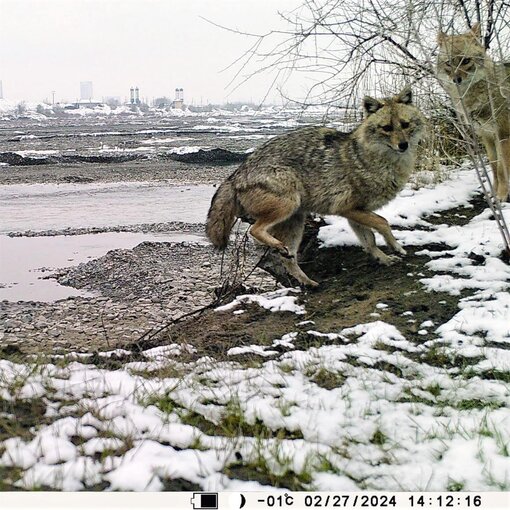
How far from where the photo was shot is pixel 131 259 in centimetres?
1373

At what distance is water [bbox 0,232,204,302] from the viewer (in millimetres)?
11828

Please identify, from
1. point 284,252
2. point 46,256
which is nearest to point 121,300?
point 46,256

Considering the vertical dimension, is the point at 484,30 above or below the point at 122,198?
above

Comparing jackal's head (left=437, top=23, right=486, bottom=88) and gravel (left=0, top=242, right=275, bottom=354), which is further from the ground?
jackal's head (left=437, top=23, right=486, bottom=88)

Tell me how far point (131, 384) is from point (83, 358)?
1127 millimetres

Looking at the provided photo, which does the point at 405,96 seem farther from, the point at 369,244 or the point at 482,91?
the point at 369,244

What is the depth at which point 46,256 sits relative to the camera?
1430cm

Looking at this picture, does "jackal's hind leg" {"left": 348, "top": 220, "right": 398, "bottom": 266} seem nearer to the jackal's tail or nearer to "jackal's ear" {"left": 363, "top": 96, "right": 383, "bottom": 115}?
"jackal's ear" {"left": 363, "top": 96, "right": 383, "bottom": 115}

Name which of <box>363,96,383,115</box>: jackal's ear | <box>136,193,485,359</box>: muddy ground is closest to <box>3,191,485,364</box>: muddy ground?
<box>136,193,485,359</box>: muddy ground

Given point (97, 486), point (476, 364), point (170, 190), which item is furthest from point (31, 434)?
point (170, 190)

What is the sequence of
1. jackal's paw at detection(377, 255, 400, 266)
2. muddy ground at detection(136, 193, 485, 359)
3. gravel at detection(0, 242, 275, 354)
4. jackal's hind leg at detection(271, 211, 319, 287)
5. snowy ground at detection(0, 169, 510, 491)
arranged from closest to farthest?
snowy ground at detection(0, 169, 510, 491) < muddy ground at detection(136, 193, 485, 359) < jackal's paw at detection(377, 255, 400, 266) < jackal's hind leg at detection(271, 211, 319, 287) < gravel at detection(0, 242, 275, 354)
